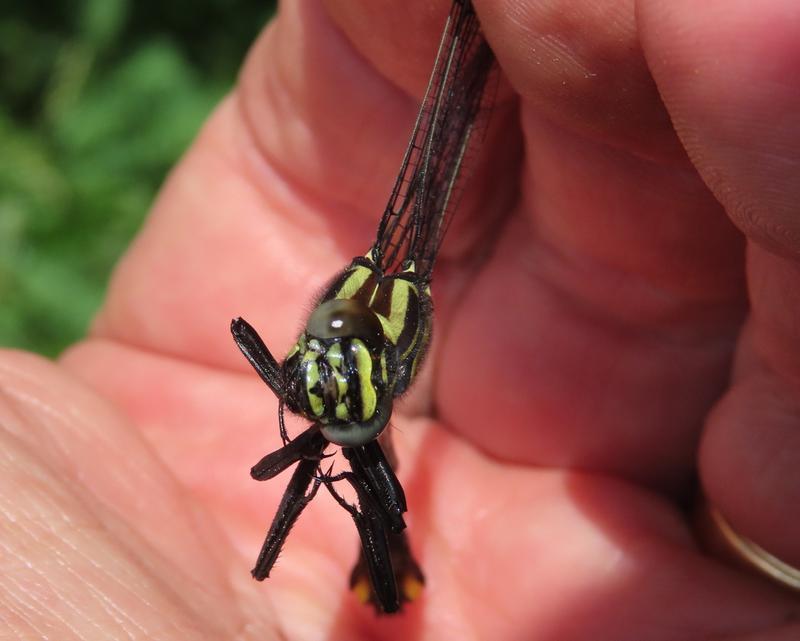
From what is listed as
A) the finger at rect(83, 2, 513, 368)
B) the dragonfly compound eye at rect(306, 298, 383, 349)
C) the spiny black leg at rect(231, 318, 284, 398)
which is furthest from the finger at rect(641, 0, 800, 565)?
the finger at rect(83, 2, 513, 368)

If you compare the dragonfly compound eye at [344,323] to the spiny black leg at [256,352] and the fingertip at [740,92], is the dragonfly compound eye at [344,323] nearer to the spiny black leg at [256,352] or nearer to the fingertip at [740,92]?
the spiny black leg at [256,352]

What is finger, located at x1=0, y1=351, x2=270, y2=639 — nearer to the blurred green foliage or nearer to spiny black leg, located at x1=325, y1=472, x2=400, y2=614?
spiny black leg, located at x1=325, y1=472, x2=400, y2=614

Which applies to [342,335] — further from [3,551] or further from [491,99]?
[491,99]

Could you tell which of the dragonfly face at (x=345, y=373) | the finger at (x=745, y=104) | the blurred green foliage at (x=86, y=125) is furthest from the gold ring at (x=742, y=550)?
the blurred green foliage at (x=86, y=125)

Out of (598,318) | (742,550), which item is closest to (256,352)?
(598,318)

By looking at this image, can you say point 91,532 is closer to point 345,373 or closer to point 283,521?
point 283,521

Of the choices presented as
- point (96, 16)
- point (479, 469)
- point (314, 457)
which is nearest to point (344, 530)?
point (479, 469)
